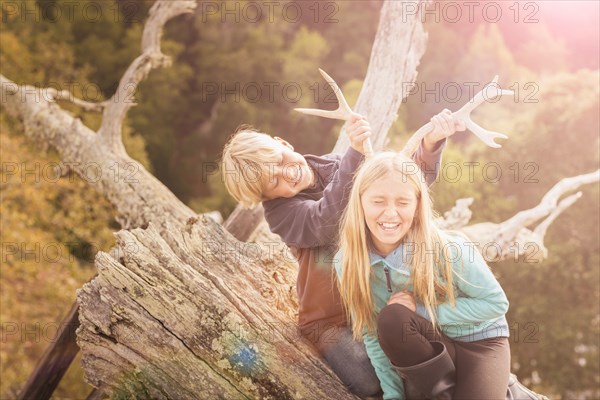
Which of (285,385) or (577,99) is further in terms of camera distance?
(577,99)

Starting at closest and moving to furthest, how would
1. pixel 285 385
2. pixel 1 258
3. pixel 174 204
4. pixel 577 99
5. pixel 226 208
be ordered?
pixel 285 385 < pixel 174 204 < pixel 1 258 < pixel 577 99 < pixel 226 208

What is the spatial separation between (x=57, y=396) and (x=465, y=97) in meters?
12.6

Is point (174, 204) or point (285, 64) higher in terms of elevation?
point (285, 64)

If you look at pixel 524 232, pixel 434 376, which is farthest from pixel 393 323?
pixel 524 232

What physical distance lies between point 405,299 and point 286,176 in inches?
36.8

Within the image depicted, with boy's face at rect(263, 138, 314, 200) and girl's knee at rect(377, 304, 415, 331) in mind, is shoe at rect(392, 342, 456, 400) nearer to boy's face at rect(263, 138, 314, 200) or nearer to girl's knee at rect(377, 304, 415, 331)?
girl's knee at rect(377, 304, 415, 331)

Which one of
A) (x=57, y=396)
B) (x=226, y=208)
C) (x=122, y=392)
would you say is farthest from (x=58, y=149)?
(x=226, y=208)

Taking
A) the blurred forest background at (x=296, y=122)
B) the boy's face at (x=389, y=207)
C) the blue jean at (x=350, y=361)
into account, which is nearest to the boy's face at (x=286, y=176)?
the boy's face at (x=389, y=207)

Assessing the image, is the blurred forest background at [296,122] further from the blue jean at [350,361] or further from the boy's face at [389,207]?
the boy's face at [389,207]

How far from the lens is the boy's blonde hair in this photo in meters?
3.25

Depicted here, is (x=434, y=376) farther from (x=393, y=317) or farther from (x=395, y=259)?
(x=395, y=259)

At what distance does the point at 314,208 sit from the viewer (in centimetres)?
319

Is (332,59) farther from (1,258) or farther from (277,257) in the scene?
(277,257)

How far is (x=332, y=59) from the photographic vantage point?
57.3 feet
